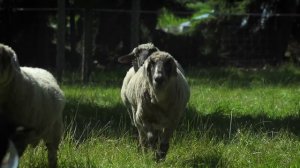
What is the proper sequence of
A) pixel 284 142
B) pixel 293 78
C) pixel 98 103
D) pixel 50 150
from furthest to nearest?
pixel 293 78
pixel 98 103
pixel 284 142
pixel 50 150

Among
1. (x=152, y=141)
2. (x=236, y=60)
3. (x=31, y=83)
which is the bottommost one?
(x=236, y=60)

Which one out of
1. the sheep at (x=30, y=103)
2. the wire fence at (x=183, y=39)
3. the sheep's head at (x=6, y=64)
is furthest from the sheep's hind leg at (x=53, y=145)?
the wire fence at (x=183, y=39)

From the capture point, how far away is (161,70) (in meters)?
6.79

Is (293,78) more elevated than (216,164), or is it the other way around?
(216,164)

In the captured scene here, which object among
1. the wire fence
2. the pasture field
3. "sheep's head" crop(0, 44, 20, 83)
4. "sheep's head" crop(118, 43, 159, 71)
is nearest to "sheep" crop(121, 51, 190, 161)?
the pasture field

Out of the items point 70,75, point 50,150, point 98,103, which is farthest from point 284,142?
point 70,75

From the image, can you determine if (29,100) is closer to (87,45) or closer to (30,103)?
(30,103)

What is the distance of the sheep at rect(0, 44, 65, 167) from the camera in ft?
18.1

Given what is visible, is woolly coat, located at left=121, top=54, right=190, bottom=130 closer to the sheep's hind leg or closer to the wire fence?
the sheep's hind leg

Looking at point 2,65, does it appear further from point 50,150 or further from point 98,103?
point 98,103

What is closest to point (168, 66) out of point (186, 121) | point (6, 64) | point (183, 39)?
point (6, 64)

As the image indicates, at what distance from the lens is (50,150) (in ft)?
21.2

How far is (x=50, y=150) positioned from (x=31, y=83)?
0.88m

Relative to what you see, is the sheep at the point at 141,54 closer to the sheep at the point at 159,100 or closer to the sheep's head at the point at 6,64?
the sheep at the point at 159,100
